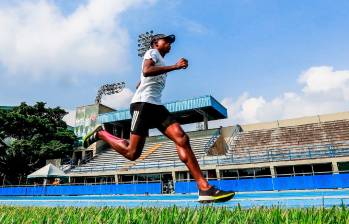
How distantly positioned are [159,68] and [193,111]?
1317 inches

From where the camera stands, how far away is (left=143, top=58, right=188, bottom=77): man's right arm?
348cm

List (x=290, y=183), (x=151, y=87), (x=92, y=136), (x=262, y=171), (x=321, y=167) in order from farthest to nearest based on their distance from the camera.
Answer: (x=262, y=171)
(x=321, y=167)
(x=290, y=183)
(x=92, y=136)
(x=151, y=87)

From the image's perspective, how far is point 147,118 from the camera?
361 cm

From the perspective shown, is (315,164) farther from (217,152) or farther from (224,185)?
(217,152)

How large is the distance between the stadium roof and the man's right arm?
31260 millimetres

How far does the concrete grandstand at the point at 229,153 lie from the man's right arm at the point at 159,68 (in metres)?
17.2

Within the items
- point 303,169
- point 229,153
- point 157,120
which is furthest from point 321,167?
point 157,120

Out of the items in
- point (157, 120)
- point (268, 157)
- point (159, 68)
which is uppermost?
point (268, 157)

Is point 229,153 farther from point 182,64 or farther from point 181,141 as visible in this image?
point 182,64

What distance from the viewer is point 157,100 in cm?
368

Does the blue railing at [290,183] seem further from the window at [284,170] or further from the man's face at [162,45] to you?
the man's face at [162,45]

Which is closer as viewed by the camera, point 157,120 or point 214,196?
point 214,196

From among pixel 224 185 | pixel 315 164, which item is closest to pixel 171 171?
pixel 224 185

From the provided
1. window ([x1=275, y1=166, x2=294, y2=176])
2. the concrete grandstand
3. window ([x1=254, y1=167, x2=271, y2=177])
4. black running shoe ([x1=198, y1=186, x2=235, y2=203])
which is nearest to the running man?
black running shoe ([x1=198, y1=186, x2=235, y2=203])
